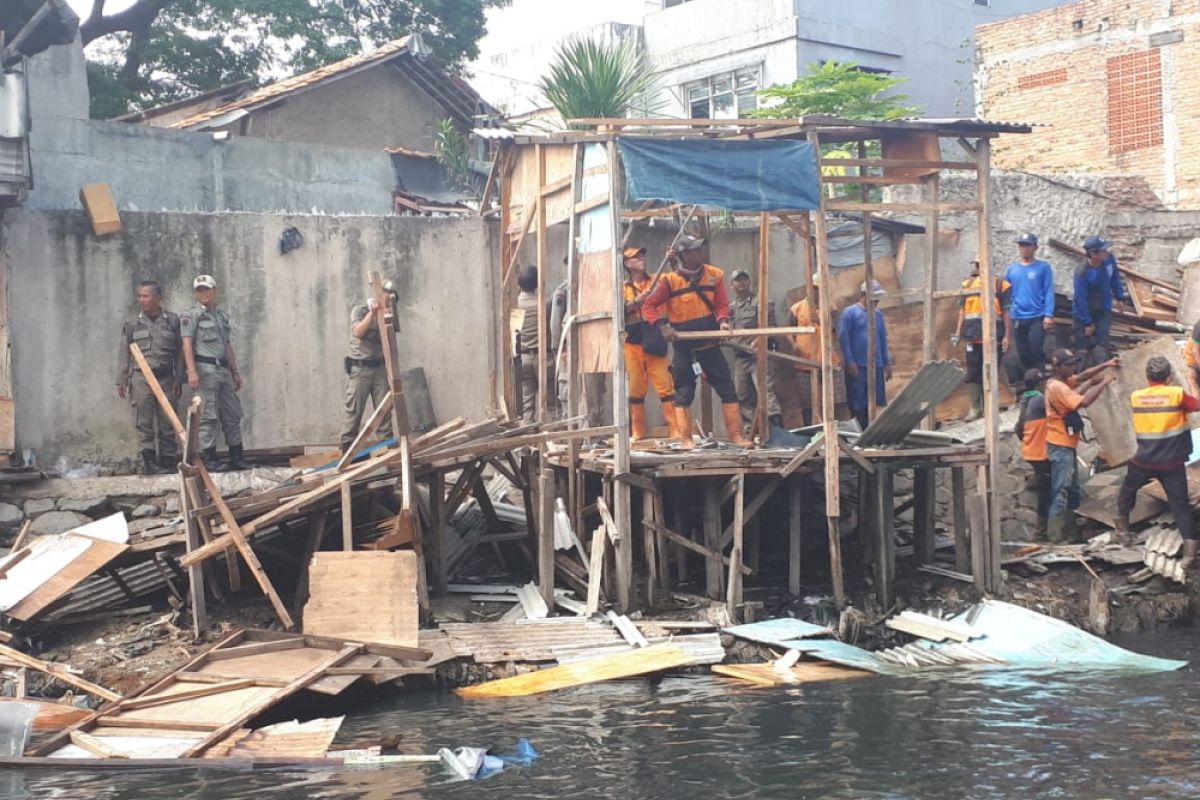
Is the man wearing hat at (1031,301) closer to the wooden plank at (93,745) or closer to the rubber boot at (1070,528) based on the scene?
the rubber boot at (1070,528)

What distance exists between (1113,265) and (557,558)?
7151 mm

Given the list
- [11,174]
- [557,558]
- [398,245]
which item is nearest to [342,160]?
[398,245]

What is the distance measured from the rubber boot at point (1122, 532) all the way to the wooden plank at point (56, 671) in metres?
8.94

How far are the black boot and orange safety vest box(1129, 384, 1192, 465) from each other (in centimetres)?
853

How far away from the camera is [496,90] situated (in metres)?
31.4

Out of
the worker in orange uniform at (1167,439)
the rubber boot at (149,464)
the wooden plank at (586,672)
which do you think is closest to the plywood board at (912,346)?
the worker in orange uniform at (1167,439)

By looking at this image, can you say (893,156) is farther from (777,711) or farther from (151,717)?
(151,717)

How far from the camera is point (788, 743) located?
29.9 feet

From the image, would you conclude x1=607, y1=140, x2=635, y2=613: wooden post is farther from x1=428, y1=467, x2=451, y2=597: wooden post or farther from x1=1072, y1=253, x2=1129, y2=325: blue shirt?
x1=1072, y1=253, x2=1129, y2=325: blue shirt

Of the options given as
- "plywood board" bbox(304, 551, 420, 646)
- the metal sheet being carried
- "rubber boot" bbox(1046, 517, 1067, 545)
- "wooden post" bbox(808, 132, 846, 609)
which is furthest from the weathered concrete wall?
"rubber boot" bbox(1046, 517, 1067, 545)

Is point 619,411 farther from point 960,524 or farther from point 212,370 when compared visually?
point 212,370

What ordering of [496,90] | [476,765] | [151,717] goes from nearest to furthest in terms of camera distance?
[476,765]
[151,717]
[496,90]

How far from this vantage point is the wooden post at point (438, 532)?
12.1 meters

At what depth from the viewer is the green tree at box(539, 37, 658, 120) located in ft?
65.2
